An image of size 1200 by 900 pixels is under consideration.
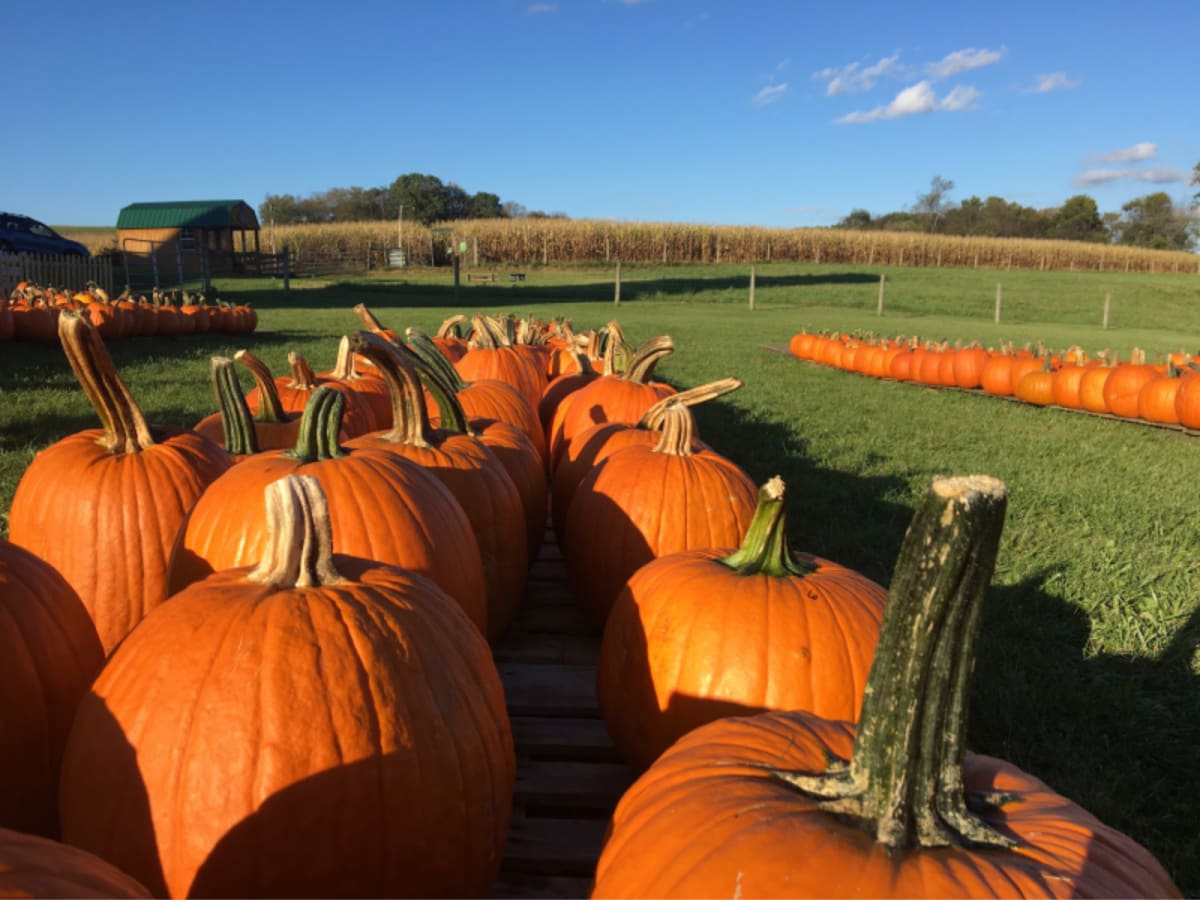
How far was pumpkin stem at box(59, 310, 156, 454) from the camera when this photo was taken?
204cm

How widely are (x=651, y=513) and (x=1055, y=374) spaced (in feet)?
26.9

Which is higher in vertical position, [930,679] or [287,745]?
[930,679]

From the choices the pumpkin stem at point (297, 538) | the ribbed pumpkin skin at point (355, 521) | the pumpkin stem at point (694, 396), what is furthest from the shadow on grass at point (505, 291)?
the pumpkin stem at point (297, 538)

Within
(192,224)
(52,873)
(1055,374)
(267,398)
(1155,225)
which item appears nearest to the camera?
(52,873)

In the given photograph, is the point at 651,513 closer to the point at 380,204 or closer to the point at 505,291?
the point at 505,291

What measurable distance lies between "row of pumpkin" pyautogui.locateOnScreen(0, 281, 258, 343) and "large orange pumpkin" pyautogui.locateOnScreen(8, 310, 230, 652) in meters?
9.73

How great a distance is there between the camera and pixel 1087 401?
8.75 m

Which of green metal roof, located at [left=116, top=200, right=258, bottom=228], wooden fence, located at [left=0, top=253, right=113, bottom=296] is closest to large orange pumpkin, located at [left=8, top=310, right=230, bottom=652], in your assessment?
wooden fence, located at [left=0, top=253, right=113, bottom=296]

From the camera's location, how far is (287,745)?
49.3 inches

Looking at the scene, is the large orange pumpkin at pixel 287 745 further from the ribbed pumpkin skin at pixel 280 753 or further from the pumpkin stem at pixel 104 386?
the pumpkin stem at pixel 104 386

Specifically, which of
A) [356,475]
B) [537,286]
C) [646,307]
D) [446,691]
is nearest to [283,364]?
[356,475]

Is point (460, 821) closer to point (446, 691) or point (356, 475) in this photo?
point (446, 691)

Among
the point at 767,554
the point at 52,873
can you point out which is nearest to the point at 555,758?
the point at 767,554

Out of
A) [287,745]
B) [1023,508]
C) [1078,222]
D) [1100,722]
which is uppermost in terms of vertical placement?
[1078,222]
